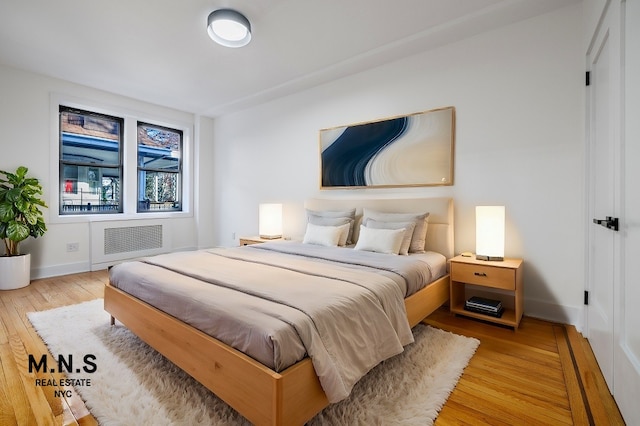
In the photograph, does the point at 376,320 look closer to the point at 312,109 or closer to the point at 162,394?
the point at 162,394

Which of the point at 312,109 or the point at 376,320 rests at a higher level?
the point at 312,109

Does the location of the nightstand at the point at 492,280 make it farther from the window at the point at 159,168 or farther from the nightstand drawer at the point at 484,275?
the window at the point at 159,168

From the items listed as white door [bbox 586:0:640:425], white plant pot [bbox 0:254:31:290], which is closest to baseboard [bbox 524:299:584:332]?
white door [bbox 586:0:640:425]

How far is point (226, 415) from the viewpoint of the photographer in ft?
4.78

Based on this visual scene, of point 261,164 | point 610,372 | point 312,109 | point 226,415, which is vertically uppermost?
point 312,109

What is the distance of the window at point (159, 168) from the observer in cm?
512

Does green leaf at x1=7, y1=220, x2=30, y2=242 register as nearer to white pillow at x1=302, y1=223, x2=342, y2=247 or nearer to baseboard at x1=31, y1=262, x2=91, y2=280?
baseboard at x1=31, y1=262, x2=91, y2=280

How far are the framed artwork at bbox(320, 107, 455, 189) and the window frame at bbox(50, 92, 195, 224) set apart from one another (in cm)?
292

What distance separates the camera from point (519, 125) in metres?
2.70

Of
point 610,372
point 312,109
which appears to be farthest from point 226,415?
point 312,109

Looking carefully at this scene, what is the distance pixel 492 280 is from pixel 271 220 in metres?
2.81

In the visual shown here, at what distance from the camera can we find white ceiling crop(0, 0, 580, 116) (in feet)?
8.33

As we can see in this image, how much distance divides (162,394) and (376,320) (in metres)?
1.20

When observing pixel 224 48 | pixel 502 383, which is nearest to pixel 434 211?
pixel 502 383
